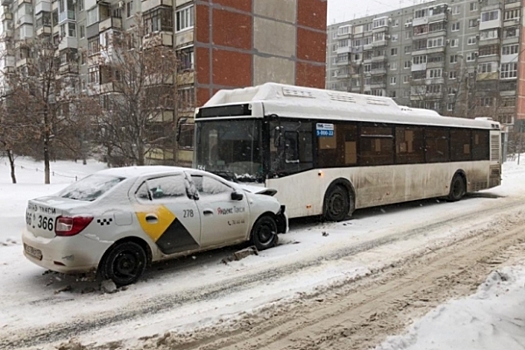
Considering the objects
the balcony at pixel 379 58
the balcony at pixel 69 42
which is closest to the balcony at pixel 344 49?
the balcony at pixel 379 58

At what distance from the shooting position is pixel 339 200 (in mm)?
10734

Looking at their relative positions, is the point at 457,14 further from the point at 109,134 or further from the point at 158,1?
the point at 109,134

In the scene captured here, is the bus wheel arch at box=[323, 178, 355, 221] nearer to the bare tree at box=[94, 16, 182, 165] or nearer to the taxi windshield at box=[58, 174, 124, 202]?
the taxi windshield at box=[58, 174, 124, 202]

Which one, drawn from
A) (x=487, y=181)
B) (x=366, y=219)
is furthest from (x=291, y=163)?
(x=487, y=181)

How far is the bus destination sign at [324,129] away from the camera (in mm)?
10153

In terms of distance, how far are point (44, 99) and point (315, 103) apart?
1686 centimetres

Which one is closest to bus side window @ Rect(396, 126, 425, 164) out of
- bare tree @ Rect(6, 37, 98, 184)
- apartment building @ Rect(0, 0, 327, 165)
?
apartment building @ Rect(0, 0, 327, 165)

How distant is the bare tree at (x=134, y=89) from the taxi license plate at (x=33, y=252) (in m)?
16.7

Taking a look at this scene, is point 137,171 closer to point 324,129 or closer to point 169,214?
point 169,214

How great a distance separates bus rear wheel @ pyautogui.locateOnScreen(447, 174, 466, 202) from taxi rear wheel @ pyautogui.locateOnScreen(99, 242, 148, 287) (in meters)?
11.0

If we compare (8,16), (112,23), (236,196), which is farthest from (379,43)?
(236,196)

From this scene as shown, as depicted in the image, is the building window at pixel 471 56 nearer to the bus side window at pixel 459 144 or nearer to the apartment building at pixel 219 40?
the apartment building at pixel 219 40

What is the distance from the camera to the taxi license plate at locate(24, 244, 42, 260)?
570 cm

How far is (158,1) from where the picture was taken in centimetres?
3228
